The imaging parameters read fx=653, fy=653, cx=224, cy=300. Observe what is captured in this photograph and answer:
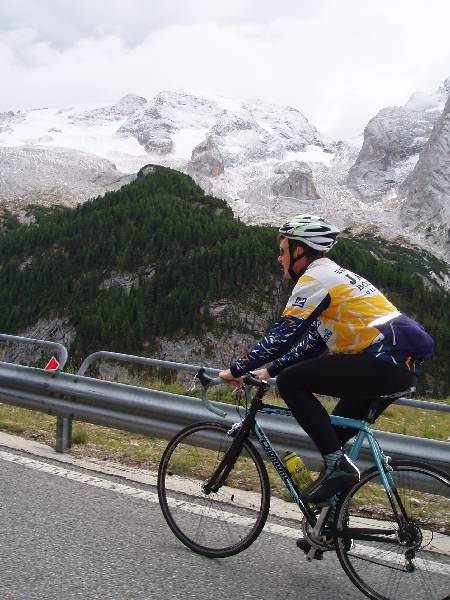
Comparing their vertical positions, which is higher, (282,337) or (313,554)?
(282,337)

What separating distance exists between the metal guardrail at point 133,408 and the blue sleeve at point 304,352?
1045 millimetres

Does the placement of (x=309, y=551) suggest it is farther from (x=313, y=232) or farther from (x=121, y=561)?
(x=313, y=232)

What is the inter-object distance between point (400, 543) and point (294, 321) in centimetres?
162

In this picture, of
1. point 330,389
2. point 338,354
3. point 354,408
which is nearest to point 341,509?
point 354,408

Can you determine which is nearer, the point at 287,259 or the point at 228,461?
the point at 287,259

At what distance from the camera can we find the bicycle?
429 cm

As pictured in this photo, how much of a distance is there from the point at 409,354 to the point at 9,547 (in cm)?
319

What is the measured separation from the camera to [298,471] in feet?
15.4

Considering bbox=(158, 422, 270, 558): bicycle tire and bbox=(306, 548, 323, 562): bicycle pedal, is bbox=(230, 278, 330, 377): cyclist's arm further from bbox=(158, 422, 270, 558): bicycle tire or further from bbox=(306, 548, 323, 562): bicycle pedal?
bbox=(306, 548, 323, 562): bicycle pedal

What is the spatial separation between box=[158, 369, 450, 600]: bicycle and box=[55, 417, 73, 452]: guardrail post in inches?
111

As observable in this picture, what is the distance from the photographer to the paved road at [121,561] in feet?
14.0

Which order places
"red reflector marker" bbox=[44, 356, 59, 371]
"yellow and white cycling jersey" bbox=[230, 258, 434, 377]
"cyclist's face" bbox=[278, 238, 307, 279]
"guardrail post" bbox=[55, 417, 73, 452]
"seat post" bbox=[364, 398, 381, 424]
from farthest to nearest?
"red reflector marker" bbox=[44, 356, 59, 371]
"guardrail post" bbox=[55, 417, 73, 452]
"cyclist's face" bbox=[278, 238, 307, 279]
"seat post" bbox=[364, 398, 381, 424]
"yellow and white cycling jersey" bbox=[230, 258, 434, 377]

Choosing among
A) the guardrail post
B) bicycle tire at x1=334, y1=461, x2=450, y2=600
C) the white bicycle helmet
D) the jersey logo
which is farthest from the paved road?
the white bicycle helmet

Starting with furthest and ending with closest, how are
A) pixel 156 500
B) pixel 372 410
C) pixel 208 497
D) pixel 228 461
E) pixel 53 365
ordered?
pixel 53 365 → pixel 156 500 → pixel 208 497 → pixel 228 461 → pixel 372 410
